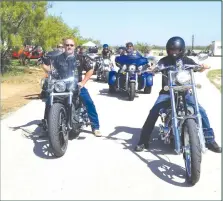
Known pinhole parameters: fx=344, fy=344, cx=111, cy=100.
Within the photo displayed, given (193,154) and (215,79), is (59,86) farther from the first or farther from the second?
(215,79)

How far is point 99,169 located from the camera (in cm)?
447

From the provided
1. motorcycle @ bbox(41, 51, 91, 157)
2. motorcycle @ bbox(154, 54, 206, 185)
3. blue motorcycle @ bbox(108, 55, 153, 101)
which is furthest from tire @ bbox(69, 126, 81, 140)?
blue motorcycle @ bbox(108, 55, 153, 101)

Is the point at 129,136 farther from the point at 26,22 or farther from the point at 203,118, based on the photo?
the point at 26,22

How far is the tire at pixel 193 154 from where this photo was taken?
390 centimetres

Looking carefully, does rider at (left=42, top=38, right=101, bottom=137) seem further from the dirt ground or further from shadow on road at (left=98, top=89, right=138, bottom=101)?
shadow on road at (left=98, top=89, right=138, bottom=101)

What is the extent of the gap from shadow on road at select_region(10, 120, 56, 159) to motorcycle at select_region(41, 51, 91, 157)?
256 mm

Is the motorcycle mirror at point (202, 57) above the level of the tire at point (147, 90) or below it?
above

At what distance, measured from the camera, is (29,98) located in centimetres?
991

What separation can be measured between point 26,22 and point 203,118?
47.8ft

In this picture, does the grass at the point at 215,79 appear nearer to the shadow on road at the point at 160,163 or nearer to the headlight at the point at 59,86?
the shadow on road at the point at 160,163

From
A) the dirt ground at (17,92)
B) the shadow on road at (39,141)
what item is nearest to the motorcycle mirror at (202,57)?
the shadow on road at (39,141)

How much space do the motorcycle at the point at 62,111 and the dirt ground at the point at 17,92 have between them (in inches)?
96.4

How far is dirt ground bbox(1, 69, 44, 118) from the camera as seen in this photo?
868cm

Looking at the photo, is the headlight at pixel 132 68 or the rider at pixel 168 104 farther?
the headlight at pixel 132 68
